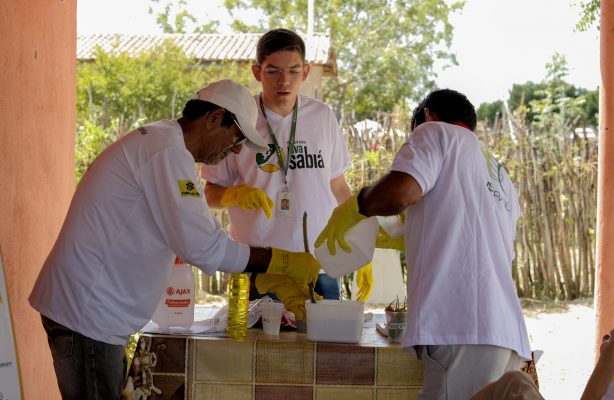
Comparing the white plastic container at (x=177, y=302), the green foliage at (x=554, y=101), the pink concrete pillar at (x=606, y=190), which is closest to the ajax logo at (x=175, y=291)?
the white plastic container at (x=177, y=302)

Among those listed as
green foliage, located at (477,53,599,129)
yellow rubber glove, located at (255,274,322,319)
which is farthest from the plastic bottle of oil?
green foliage, located at (477,53,599,129)

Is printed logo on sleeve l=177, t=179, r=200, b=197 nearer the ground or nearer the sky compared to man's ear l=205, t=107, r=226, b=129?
nearer the ground

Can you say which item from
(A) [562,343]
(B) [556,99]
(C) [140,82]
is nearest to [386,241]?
(A) [562,343]

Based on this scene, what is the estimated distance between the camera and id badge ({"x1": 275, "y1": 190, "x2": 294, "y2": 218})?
146 inches

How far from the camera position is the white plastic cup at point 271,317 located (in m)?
3.03

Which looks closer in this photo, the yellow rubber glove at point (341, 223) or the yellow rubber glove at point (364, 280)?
the yellow rubber glove at point (341, 223)

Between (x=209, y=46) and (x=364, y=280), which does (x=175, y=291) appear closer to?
(x=364, y=280)

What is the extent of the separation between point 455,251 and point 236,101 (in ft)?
2.87

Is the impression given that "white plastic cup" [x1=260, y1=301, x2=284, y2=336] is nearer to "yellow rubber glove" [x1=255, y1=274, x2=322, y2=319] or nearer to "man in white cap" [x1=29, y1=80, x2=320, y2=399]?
"yellow rubber glove" [x1=255, y1=274, x2=322, y2=319]

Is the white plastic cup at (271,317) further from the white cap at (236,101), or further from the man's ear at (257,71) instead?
the man's ear at (257,71)

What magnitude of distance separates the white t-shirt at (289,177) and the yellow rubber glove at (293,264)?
0.79m

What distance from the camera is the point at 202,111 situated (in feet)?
9.13

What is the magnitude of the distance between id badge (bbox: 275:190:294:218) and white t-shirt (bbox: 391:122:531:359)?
1270 mm

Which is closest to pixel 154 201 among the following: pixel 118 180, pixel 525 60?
pixel 118 180
